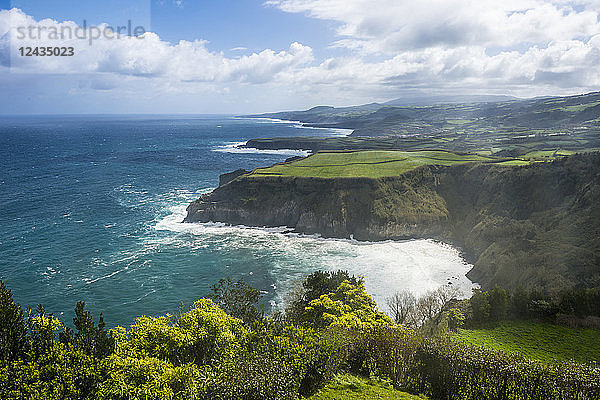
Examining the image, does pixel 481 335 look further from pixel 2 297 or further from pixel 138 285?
pixel 138 285

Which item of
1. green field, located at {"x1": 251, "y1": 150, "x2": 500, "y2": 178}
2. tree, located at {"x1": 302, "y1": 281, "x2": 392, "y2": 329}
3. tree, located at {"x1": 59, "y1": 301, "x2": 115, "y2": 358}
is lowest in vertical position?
tree, located at {"x1": 302, "y1": 281, "x2": 392, "y2": 329}

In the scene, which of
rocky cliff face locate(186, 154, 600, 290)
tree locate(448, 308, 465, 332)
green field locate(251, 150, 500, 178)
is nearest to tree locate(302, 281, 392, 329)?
tree locate(448, 308, 465, 332)

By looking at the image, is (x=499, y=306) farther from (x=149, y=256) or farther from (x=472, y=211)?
(x=149, y=256)

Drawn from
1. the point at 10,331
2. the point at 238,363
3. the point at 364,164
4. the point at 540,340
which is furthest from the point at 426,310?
the point at 364,164

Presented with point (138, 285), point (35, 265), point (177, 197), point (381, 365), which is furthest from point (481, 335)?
point (177, 197)

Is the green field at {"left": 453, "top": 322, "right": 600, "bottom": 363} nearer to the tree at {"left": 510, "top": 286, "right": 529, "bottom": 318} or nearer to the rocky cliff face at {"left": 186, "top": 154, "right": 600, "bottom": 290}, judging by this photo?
the tree at {"left": 510, "top": 286, "right": 529, "bottom": 318}

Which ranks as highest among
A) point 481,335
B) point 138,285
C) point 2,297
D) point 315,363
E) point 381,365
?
point 2,297
